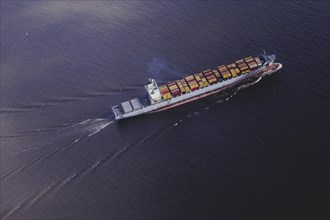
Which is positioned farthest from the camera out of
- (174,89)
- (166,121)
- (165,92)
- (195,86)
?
(174,89)

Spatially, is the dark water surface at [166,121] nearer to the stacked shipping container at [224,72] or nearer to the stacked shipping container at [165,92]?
the stacked shipping container at [165,92]

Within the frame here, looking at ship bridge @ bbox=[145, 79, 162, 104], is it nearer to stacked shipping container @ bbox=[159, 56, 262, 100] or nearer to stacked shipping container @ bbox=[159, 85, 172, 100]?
stacked shipping container @ bbox=[159, 85, 172, 100]

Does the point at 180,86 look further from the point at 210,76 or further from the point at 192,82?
the point at 210,76

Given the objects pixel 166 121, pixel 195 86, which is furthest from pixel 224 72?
pixel 166 121

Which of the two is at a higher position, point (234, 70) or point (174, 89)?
point (174, 89)

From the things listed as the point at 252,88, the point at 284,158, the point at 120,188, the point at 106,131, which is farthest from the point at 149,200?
the point at 252,88

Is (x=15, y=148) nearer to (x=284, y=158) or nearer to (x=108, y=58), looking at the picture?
(x=108, y=58)

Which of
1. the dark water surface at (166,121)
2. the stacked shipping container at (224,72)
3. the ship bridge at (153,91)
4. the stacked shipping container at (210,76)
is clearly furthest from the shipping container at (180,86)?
the stacked shipping container at (224,72)

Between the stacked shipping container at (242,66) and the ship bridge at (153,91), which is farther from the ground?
the ship bridge at (153,91)
